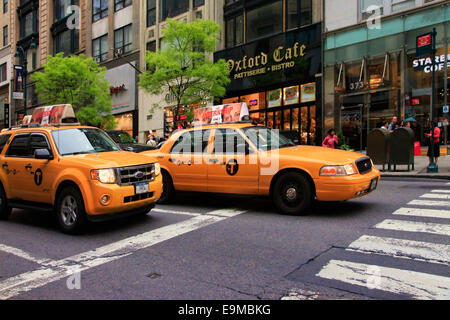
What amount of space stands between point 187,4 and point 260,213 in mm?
25768

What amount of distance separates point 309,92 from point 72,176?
18.9m

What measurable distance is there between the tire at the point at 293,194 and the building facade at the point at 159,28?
22709 mm

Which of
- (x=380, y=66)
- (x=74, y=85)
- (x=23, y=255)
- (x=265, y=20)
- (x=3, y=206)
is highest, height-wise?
(x=265, y=20)

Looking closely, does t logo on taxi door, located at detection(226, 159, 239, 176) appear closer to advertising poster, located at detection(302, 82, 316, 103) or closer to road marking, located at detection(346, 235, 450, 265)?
road marking, located at detection(346, 235, 450, 265)

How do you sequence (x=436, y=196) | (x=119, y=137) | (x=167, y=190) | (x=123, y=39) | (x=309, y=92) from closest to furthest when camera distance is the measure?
(x=436, y=196), (x=167, y=190), (x=119, y=137), (x=309, y=92), (x=123, y=39)

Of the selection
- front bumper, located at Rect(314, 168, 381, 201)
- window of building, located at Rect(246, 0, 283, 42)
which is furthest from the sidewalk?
window of building, located at Rect(246, 0, 283, 42)

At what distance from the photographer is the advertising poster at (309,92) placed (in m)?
22.3

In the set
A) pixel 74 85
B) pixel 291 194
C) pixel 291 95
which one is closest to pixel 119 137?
pixel 291 194

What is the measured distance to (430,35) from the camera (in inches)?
503

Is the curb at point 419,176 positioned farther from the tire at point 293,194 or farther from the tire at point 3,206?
the tire at point 3,206

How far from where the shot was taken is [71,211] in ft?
19.3

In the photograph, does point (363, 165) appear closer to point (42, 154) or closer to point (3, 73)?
point (42, 154)

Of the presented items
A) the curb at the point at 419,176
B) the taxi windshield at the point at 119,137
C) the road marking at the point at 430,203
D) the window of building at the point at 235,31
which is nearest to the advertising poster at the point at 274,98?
the window of building at the point at 235,31
